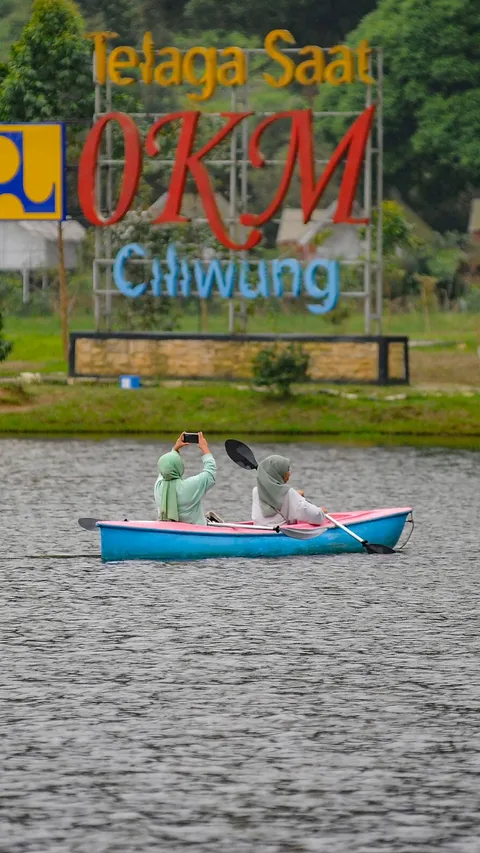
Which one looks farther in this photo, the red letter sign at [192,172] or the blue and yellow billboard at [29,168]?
the blue and yellow billboard at [29,168]

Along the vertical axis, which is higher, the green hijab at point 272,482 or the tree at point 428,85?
the tree at point 428,85

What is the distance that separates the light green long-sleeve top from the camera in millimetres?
24250

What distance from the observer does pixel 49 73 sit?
61.9 metres

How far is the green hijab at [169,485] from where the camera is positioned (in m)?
24.3

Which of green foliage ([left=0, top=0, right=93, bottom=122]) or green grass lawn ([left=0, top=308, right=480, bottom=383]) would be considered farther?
green grass lawn ([left=0, top=308, right=480, bottom=383])

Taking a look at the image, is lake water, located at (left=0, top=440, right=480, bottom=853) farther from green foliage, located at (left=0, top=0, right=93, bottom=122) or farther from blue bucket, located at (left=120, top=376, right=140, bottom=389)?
green foliage, located at (left=0, top=0, right=93, bottom=122)

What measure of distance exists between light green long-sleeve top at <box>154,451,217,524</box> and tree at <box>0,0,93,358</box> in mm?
36927

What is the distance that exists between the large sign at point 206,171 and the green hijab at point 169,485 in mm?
28398

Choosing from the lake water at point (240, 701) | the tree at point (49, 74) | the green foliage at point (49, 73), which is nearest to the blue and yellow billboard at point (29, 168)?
the tree at point (49, 74)

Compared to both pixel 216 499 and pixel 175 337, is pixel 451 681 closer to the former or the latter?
pixel 216 499

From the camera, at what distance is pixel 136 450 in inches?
1777

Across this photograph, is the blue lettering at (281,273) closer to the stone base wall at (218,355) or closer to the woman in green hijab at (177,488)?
the stone base wall at (218,355)

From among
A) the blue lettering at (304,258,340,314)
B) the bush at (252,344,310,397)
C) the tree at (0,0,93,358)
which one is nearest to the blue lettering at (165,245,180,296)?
the blue lettering at (304,258,340,314)

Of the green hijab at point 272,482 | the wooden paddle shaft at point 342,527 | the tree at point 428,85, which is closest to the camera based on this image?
the green hijab at point 272,482
